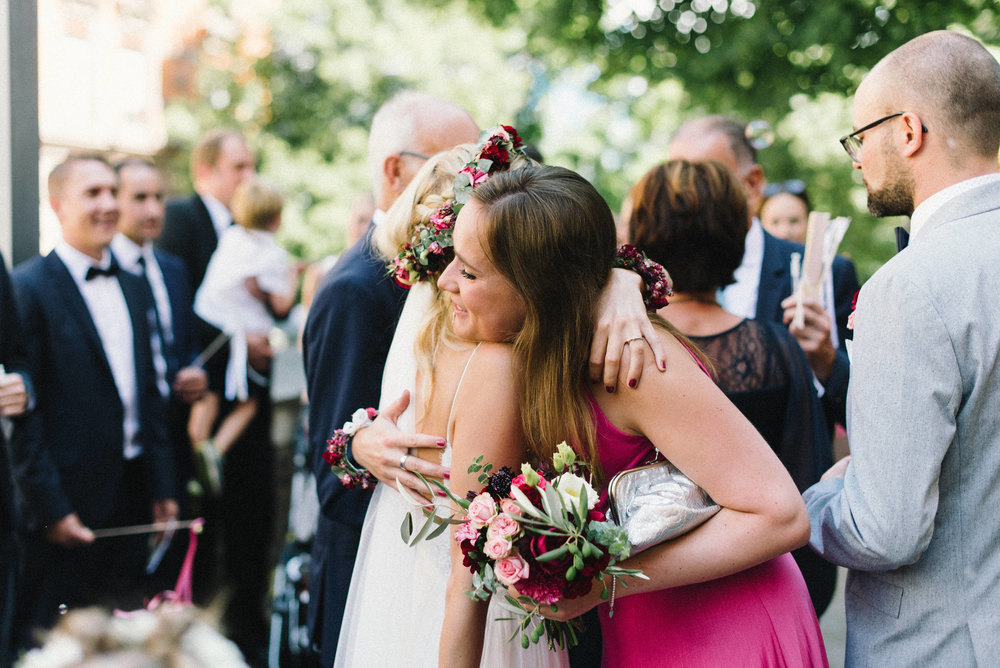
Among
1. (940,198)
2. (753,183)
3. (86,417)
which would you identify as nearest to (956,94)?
(940,198)

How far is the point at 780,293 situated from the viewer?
3.91 meters

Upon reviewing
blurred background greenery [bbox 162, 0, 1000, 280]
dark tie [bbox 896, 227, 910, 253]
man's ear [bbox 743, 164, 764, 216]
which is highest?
blurred background greenery [bbox 162, 0, 1000, 280]

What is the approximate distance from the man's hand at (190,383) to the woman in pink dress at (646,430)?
4043 mm

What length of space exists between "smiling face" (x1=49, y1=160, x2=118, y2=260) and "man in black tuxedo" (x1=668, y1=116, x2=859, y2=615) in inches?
127

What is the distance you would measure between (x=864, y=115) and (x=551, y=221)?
90 centimetres

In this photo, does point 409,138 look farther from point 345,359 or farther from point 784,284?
point 784,284

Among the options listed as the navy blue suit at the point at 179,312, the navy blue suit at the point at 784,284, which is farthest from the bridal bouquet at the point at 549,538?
the navy blue suit at the point at 179,312

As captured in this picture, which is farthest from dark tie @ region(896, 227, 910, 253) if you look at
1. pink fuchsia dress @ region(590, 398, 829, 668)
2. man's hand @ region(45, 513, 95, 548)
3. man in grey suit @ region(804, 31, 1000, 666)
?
man's hand @ region(45, 513, 95, 548)

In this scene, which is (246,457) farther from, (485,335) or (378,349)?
(485,335)

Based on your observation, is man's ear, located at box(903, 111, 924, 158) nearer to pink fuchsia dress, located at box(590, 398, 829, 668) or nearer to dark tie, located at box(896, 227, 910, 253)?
dark tie, located at box(896, 227, 910, 253)

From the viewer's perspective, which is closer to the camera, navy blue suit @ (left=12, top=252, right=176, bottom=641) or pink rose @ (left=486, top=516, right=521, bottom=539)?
pink rose @ (left=486, top=516, right=521, bottom=539)

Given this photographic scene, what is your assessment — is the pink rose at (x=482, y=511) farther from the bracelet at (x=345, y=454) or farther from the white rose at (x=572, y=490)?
the bracelet at (x=345, y=454)

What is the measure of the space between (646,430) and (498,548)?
1.39 ft

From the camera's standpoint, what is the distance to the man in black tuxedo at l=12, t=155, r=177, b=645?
3.94 metres
